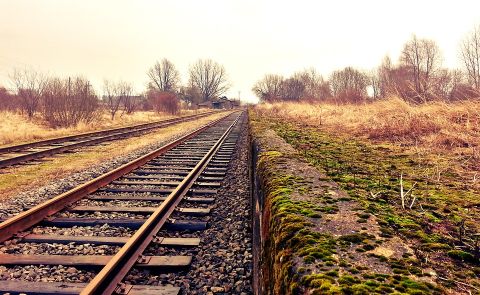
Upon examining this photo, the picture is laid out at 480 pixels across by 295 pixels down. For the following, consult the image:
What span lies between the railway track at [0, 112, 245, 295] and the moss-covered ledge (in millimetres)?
1393

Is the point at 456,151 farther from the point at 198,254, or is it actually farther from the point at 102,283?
the point at 102,283

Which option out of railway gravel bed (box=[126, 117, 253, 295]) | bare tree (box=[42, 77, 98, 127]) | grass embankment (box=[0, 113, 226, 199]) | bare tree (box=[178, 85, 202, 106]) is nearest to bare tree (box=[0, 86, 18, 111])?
bare tree (box=[42, 77, 98, 127])

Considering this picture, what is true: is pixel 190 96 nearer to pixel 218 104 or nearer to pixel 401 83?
pixel 218 104

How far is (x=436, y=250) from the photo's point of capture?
1.47 meters

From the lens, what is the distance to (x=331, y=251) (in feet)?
4.71

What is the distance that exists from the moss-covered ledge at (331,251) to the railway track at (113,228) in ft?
4.57

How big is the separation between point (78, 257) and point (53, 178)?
4846 millimetres

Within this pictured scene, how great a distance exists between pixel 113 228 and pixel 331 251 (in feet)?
11.0

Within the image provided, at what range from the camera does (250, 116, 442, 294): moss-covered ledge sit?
1.14 meters

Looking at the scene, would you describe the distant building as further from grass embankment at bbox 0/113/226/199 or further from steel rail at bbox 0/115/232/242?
steel rail at bbox 0/115/232/242

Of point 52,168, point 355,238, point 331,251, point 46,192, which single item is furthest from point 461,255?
point 52,168

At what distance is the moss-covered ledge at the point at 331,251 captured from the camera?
1.14 metres

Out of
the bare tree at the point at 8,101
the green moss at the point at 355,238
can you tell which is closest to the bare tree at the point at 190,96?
the bare tree at the point at 8,101

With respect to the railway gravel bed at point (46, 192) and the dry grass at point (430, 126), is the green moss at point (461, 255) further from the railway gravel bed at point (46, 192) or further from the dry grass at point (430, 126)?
the railway gravel bed at point (46, 192)
